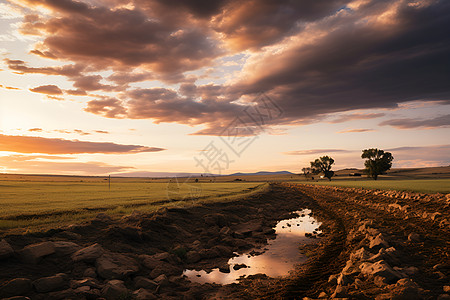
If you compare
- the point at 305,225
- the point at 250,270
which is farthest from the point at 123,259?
the point at 305,225

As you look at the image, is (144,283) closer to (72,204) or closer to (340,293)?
(340,293)

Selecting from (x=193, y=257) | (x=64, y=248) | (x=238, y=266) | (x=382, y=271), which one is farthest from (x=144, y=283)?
(x=382, y=271)

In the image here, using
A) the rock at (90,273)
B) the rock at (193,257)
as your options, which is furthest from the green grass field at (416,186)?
the rock at (90,273)

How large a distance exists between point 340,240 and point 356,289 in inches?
322

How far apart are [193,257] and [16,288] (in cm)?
742

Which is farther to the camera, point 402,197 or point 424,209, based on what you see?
point 402,197

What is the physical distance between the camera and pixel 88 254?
34.4 ft

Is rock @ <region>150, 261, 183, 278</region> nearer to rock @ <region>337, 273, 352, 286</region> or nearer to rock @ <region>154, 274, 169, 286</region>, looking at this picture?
rock @ <region>154, 274, 169, 286</region>

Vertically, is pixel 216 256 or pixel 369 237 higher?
pixel 369 237

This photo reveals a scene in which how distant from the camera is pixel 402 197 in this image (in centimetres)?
3042

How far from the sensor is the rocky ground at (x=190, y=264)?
7977 millimetres

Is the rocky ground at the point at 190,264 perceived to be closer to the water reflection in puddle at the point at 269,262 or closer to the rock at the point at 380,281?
the rock at the point at 380,281

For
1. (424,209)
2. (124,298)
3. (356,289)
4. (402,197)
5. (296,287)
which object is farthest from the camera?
(402,197)

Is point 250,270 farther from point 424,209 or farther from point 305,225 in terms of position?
point 424,209
